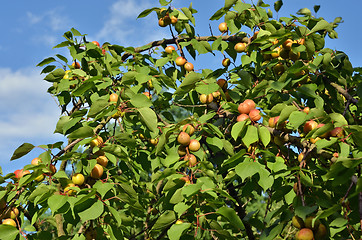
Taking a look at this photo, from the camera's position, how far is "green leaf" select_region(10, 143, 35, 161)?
2281 millimetres

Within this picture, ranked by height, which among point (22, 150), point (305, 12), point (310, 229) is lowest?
point (310, 229)

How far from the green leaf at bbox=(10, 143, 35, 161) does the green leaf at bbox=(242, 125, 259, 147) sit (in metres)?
1.29

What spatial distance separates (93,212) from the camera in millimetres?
1892

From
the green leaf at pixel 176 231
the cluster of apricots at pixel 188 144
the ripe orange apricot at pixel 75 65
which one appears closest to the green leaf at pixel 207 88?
the cluster of apricots at pixel 188 144

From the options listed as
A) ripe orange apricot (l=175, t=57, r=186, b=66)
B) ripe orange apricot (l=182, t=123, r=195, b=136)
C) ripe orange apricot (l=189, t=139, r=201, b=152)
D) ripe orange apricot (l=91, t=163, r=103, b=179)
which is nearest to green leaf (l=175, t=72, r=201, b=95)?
ripe orange apricot (l=182, t=123, r=195, b=136)

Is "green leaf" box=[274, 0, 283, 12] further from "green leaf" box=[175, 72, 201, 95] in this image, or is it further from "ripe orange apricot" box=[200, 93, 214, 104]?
"green leaf" box=[175, 72, 201, 95]

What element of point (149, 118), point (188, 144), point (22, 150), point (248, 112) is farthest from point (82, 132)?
point (248, 112)

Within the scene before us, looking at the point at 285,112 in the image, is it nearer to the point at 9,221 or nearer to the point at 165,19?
the point at 165,19

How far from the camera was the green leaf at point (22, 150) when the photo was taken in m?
2.28

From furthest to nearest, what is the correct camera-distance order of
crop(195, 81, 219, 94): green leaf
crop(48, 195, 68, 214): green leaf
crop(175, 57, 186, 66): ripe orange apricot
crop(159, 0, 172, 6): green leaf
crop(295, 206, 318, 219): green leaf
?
crop(159, 0, 172, 6): green leaf < crop(175, 57, 186, 66): ripe orange apricot < crop(195, 81, 219, 94): green leaf < crop(48, 195, 68, 214): green leaf < crop(295, 206, 318, 219): green leaf

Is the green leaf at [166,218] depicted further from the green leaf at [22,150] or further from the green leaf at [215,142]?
the green leaf at [22,150]

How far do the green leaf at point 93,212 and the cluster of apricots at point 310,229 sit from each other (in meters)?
0.94

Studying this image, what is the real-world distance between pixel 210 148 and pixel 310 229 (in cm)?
100

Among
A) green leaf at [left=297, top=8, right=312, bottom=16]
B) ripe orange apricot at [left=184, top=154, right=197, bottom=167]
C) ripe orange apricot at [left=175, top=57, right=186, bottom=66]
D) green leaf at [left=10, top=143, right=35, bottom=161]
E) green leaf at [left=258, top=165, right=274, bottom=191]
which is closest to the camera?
green leaf at [left=258, top=165, right=274, bottom=191]
